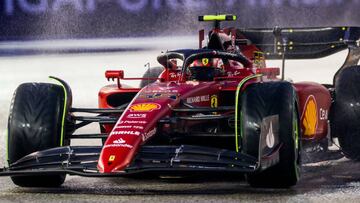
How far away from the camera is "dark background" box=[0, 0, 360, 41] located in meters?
19.6

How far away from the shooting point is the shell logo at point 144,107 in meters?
7.31

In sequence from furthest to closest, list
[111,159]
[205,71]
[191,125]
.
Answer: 1. [205,71]
2. [191,125]
3. [111,159]

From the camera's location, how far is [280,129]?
23.5 feet

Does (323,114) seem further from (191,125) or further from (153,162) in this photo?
(153,162)

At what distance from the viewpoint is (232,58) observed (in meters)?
8.94

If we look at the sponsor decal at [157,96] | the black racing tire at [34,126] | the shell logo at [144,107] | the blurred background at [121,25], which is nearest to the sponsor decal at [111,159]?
the shell logo at [144,107]

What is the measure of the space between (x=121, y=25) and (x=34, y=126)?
12.9 metres

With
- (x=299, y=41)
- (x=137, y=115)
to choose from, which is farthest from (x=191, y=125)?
(x=299, y=41)

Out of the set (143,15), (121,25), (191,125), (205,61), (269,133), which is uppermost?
(205,61)

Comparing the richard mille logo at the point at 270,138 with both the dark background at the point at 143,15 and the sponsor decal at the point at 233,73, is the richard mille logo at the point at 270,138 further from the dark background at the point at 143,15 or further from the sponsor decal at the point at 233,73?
the dark background at the point at 143,15

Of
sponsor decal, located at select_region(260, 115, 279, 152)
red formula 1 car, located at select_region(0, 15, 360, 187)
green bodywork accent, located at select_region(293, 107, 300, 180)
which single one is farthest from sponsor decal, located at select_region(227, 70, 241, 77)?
sponsor decal, located at select_region(260, 115, 279, 152)

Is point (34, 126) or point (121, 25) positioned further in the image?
point (121, 25)

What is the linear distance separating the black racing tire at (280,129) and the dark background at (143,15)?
12.4 meters

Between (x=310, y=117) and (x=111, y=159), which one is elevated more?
(x=111, y=159)
